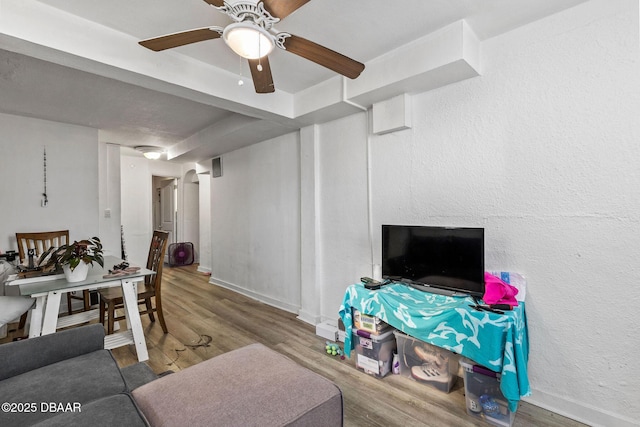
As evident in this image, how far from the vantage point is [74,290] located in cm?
239

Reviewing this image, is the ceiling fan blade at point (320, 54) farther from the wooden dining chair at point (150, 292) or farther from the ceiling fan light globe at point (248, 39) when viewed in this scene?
the wooden dining chair at point (150, 292)

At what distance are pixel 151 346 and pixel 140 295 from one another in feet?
1.70

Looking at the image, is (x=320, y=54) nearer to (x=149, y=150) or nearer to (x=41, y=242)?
(x=41, y=242)

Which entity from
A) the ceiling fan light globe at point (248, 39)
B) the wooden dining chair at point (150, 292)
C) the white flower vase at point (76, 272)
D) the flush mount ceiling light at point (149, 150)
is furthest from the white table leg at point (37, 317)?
the flush mount ceiling light at point (149, 150)

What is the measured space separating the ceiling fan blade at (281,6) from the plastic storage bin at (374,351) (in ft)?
7.23

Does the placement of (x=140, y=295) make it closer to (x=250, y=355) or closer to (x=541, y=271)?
(x=250, y=355)

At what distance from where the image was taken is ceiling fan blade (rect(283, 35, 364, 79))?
1618mm

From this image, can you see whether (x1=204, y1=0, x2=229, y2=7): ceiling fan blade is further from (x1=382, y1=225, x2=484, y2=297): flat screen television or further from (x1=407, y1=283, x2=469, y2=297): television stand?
(x1=407, y1=283, x2=469, y2=297): television stand

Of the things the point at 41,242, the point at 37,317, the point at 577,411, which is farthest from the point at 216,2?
the point at 41,242

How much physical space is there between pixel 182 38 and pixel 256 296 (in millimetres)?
3651

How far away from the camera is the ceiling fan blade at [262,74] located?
1779 millimetres

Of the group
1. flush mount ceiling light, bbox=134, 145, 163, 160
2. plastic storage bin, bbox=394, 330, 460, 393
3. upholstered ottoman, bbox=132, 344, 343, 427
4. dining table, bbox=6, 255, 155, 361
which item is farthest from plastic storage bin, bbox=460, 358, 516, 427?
flush mount ceiling light, bbox=134, 145, 163, 160

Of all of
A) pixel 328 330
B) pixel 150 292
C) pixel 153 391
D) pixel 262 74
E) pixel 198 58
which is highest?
pixel 198 58

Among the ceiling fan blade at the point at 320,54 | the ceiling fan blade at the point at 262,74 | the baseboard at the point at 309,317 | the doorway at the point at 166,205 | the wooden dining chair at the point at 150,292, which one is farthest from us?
the doorway at the point at 166,205
